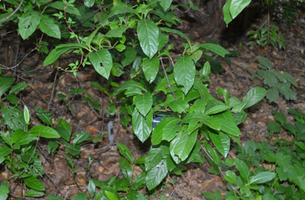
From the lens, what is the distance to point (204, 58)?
357 cm

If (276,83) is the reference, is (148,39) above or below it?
above

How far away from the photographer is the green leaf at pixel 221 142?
152 centimetres

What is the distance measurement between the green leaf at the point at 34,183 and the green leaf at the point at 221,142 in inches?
59.2

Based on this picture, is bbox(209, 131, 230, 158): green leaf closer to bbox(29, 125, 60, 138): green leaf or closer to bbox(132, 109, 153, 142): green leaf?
bbox(132, 109, 153, 142): green leaf

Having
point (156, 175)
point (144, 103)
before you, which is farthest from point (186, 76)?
point (156, 175)

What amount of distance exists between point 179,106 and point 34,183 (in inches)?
58.9

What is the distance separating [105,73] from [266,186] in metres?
2.11

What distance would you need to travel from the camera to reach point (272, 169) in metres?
2.88

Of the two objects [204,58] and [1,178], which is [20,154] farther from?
[204,58]

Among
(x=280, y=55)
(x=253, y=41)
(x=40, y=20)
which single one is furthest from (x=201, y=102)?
(x=280, y=55)

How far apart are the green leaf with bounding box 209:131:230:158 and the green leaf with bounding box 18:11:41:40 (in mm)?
1245

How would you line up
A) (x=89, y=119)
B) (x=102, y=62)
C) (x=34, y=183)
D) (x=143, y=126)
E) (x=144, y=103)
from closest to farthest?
1. (x=102, y=62)
2. (x=144, y=103)
3. (x=143, y=126)
4. (x=34, y=183)
5. (x=89, y=119)

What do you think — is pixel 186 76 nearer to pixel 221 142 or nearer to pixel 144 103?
pixel 144 103

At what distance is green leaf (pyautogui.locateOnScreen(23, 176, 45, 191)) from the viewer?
2.19 meters
